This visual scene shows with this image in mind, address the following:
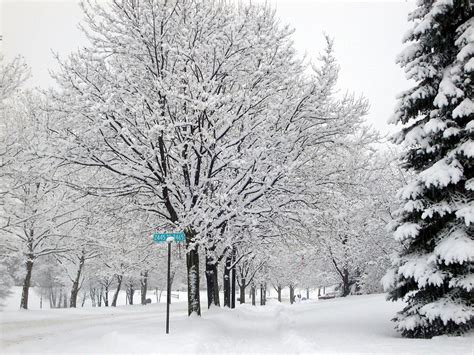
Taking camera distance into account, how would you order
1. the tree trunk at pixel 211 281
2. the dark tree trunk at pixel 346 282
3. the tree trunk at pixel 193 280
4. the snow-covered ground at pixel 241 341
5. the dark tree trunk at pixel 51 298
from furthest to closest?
1. the dark tree trunk at pixel 51 298
2. the dark tree trunk at pixel 346 282
3. the tree trunk at pixel 211 281
4. the tree trunk at pixel 193 280
5. the snow-covered ground at pixel 241 341

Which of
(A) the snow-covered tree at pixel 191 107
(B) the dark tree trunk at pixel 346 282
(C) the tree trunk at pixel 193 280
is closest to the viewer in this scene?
(A) the snow-covered tree at pixel 191 107

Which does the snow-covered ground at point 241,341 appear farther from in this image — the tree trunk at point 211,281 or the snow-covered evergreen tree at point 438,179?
the tree trunk at point 211,281

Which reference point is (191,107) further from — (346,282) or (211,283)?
(346,282)

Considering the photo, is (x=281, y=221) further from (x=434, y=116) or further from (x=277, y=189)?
(x=434, y=116)

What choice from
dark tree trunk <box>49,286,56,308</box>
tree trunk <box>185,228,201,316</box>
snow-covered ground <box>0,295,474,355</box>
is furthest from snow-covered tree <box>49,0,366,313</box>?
dark tree trunk <box>49,286,56,308</box>

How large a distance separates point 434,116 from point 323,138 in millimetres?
4511

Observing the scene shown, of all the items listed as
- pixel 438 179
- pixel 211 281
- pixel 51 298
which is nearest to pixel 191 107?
pixel 438 179

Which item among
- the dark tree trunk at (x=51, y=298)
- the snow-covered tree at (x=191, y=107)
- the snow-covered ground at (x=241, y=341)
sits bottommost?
the dark tree trunk at (x=51, y=298)

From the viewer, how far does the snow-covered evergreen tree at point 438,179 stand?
845cm

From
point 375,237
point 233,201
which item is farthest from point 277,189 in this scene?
point 375,237

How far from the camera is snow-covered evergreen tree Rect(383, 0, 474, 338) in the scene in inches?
333

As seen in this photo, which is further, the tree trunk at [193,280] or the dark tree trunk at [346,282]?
the dark tree trunk at [346,282]

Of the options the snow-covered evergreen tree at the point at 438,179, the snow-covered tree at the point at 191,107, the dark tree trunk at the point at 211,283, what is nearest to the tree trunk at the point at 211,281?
the dark tree trunk at the point at 211,283

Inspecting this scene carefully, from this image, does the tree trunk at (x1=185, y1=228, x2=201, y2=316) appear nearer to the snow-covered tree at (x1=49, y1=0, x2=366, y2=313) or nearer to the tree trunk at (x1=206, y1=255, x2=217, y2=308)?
the snow-covered tree at (x1=49, y1=0, x2=366, y2=313)
